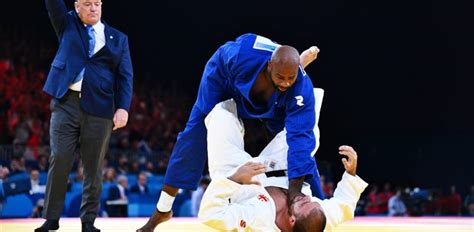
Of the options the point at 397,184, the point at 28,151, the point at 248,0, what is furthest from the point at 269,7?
the point at 28,151

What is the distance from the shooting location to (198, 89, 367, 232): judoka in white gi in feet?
9.81

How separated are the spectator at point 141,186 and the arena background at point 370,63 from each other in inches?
201

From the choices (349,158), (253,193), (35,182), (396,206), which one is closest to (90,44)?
(253,193)

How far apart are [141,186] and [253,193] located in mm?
5855

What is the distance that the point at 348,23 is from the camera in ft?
47.6

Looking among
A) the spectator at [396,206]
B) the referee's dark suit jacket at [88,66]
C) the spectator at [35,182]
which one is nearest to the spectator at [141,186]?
the spectator at [35,182]

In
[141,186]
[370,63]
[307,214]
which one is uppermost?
[307,214]

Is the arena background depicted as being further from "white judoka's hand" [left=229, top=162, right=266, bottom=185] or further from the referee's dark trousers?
"white judoka's hand" [left=229, top=162, right=266, bottom=185]

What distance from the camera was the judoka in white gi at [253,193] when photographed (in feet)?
9.81

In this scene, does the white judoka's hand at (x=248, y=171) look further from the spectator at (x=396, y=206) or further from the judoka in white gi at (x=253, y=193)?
the spectator at (x=396, y=206)

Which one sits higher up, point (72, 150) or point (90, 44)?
point (90, 44)

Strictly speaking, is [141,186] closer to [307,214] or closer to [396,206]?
[396,206]

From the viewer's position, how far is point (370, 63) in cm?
1457

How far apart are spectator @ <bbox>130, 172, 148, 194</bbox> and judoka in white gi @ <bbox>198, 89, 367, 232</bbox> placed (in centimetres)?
557
